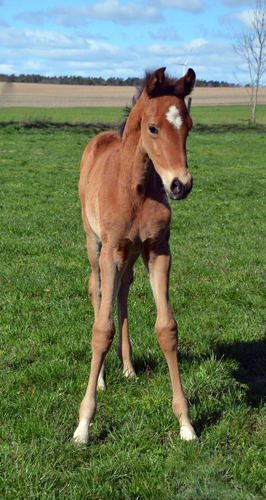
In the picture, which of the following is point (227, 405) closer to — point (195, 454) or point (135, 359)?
point (195, 454)

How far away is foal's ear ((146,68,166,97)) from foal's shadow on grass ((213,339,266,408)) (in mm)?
2121

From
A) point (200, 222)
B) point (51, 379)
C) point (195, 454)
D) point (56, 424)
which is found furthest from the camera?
point (200, 222)

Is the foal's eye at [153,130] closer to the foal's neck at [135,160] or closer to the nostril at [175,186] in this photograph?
the foal's neck at [135,160]

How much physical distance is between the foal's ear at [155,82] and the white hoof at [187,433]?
2.04m

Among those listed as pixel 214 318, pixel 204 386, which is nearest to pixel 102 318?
pixel 204 386

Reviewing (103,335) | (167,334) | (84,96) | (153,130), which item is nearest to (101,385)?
(103,335)

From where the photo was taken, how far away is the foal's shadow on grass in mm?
3760

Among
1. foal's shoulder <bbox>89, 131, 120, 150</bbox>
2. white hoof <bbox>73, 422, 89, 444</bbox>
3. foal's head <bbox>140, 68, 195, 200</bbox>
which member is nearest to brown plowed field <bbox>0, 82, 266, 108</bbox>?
foal's shoulder <bbox>89, 131, 120, 150</bbox>

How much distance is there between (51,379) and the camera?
3766 millimetres

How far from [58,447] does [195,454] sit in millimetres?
819

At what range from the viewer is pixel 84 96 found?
8250cm

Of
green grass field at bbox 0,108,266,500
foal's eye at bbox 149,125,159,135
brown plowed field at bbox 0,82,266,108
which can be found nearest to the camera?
Result: green grass field at bbox 0,108,266,500

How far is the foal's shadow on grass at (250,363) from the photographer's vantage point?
3760 mm

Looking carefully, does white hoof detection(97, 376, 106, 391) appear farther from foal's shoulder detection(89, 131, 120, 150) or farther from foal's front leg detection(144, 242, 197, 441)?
foal's shoulder detection(89, 131, 120, 150)
